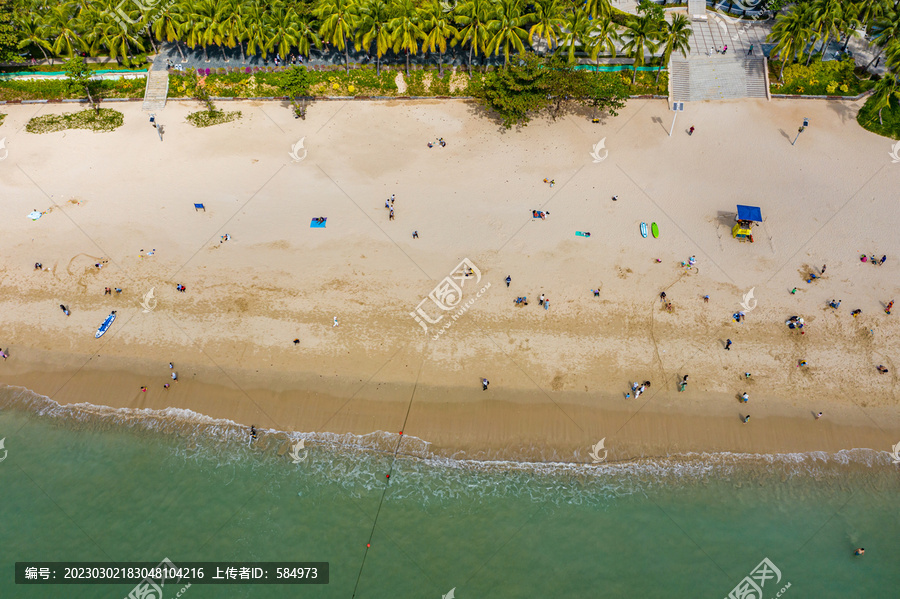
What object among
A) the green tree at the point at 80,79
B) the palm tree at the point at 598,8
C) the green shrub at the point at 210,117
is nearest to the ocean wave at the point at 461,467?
the green shrub at the point at 210,117

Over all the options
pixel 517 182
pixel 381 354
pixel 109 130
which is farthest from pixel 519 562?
→ pixel 109 130

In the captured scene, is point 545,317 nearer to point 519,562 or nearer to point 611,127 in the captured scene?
point 519,562

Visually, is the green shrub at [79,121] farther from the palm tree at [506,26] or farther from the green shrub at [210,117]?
the palm tree at [506,26]

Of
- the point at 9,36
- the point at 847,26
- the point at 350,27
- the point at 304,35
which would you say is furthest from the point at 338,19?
the point at 847,26

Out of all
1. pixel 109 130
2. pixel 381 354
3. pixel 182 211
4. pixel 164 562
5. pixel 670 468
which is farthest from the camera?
pixel 109 130

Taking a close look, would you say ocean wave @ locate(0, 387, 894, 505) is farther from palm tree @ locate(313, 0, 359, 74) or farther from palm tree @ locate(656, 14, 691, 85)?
palm tree @ locate(656, 14, 691, 85)

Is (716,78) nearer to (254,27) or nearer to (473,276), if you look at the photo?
(473,276)

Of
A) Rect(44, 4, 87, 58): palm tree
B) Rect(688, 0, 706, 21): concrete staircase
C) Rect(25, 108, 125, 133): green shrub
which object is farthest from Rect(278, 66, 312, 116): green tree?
Rect(688, 0, 706, 21): concrete staircase
